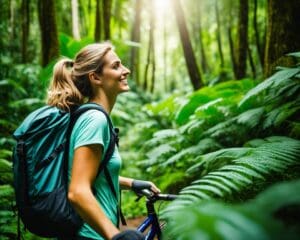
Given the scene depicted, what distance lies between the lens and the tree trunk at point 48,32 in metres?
8.61

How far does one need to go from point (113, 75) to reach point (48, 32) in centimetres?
695

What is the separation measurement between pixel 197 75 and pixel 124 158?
2.86 m

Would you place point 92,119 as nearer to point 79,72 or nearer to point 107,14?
point 79,72

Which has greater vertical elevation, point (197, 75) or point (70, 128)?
point (70, 128)

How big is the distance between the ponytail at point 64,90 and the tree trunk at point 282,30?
316 cm

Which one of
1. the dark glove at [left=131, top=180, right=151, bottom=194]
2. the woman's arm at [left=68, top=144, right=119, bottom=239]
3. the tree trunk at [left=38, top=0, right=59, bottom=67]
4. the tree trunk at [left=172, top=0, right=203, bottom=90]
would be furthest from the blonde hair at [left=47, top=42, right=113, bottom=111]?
the tree trunk at [left=172, top=0, right=203, bottom=90]

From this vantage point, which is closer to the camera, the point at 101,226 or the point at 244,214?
the point at 244,214

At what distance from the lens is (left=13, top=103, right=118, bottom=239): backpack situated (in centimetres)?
193

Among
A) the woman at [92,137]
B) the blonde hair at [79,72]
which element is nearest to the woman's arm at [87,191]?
the woman at [92,137]

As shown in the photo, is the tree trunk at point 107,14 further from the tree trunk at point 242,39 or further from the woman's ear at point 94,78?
the woman's ear at point 94,78

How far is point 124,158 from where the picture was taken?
30.8ft

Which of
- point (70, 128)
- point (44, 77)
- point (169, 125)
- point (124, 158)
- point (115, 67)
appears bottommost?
point (124, 158)

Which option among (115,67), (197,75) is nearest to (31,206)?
(115,67)

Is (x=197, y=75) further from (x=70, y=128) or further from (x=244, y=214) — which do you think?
(x=244, y=214)
